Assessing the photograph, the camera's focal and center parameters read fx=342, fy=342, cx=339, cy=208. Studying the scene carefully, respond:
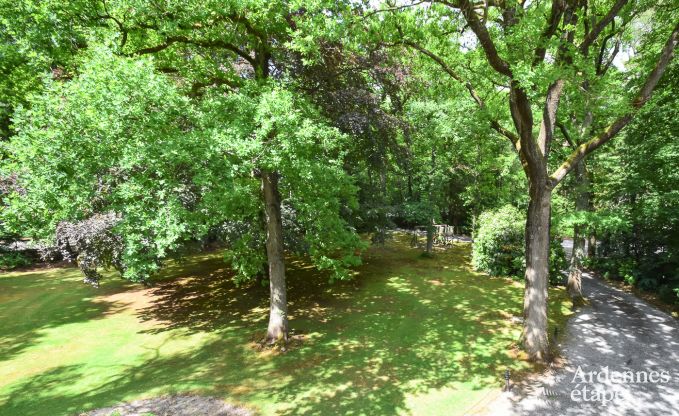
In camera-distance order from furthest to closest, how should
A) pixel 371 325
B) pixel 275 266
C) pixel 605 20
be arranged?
→ pixel 371 325, pixel 275 266, pixel 605 20

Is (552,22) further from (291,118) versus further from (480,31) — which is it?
(291,118)

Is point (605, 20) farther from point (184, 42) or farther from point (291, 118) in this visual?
point (184, 42)

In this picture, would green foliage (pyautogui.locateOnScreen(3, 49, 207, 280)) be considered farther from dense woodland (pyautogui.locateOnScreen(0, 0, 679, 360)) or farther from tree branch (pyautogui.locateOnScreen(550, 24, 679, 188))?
tree branch (pyautogui.locateOnScreen(550, 24, 679, 188))

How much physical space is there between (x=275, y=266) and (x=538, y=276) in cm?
734

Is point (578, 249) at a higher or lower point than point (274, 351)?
higher

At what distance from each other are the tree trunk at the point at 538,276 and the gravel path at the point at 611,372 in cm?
76

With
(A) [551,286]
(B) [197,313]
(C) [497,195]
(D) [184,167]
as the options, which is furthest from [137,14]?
(C) [497,195]

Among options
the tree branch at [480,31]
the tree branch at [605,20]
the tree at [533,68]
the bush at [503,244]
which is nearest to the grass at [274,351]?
the bush at [503,244]

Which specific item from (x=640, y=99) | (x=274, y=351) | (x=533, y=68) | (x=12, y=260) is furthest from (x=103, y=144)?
(x=12, y=260)

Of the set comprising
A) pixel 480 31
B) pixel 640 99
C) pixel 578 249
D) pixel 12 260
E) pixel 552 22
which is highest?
pixel 552 22

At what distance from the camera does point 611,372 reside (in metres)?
8.34

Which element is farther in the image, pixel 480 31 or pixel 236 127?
pixel 480 31

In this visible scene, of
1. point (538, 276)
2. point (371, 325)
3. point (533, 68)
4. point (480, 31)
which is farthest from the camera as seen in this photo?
point (371, 325)

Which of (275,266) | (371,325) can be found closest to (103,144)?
(275,266)
